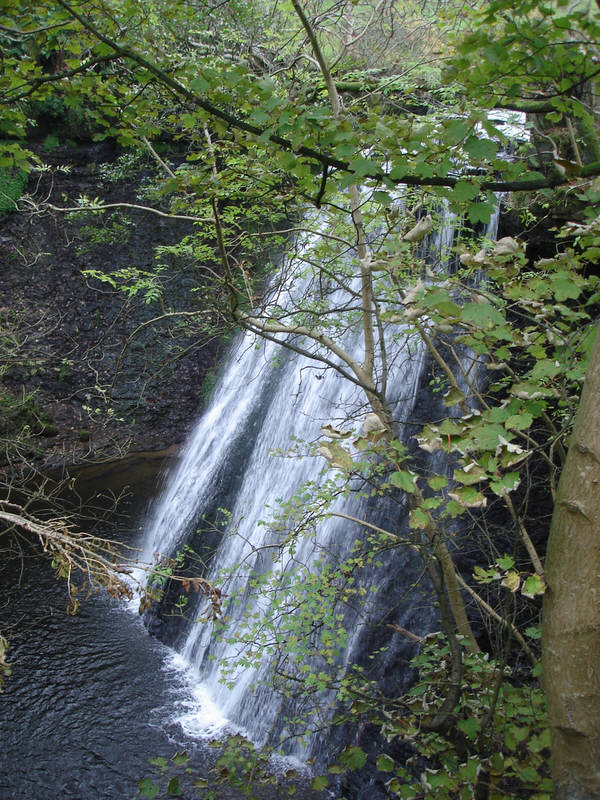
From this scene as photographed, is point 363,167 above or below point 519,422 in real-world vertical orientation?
above

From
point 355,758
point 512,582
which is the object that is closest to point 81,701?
point 355,758

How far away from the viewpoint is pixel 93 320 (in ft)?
41.6

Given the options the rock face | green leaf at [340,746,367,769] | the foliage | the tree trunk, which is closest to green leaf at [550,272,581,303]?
the tree trunk

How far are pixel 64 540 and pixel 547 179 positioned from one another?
109 inches

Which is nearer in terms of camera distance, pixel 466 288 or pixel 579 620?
pixel 579 620

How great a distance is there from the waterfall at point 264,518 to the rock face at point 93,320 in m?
2.20

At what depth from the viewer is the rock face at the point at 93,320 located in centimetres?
1191

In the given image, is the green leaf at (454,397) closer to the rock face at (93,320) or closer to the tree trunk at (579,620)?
the tree trunk at (579,620)

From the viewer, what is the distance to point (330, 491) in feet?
11.1

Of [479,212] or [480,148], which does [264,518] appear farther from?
[480,148]

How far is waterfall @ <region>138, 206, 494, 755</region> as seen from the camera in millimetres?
4203

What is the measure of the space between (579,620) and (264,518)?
16.9ft

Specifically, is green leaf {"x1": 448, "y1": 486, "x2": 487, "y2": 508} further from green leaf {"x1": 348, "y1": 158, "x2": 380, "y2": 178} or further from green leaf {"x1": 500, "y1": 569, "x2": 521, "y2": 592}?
green leaf {"x1": 348, "y1": 158, "x2": 380, "y2": 178}

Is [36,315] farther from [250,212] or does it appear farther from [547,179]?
[547,179]
